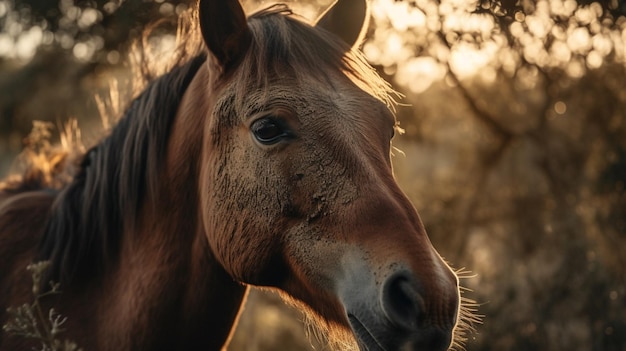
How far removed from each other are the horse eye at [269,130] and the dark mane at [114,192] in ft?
2.31

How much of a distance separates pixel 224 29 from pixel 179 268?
1066mm

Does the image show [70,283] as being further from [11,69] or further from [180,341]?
[11,69]

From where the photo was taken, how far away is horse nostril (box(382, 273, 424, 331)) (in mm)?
2313

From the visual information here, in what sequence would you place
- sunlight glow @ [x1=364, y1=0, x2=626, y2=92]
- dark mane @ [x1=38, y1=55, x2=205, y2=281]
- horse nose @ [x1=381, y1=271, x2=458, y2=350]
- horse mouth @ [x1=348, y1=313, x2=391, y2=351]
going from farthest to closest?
1. sunlight glow @ [x1=364, y1=0, x2=626, y2=92]
2. dark mane @ [x1=38, y1=55, x2=205, y2=281]
3. horse mouth @ [x1=348, y1=313, x2=391, y2=351]
4. horse nose @ [x1=381, y1=271, x2=458, y2=350]

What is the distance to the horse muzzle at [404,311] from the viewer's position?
2312mm

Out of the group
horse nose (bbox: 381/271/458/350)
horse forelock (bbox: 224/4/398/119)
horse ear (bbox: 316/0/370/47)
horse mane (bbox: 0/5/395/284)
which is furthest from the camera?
horse ear (bbox: 316/0/370/47)

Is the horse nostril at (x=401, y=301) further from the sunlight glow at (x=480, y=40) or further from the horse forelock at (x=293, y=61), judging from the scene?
the sunlight glow at (x=480, y=40)

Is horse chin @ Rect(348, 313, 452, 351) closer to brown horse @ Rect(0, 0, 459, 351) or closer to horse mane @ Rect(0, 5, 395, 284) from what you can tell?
brown horse @ Rect(0, 0, 459, 351)

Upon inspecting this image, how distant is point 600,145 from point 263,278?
6940 mm

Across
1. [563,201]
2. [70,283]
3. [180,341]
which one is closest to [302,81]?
[180,341]

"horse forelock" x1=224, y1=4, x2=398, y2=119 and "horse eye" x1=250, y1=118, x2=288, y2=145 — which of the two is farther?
"horse forelock" x1=224, y1=4, x2=398, y2=119

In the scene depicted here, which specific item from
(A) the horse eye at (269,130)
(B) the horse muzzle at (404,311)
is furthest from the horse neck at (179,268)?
(B) the horse muzzle at (404,311)

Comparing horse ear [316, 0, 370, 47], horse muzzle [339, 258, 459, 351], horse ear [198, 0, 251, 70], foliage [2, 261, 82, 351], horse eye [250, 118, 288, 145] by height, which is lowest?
foliage [2, 261, 82, 351]

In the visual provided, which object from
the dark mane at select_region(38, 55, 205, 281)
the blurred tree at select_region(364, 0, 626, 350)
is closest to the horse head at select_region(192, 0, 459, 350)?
the dark mane at select_region(38, 55, 205, 281)
